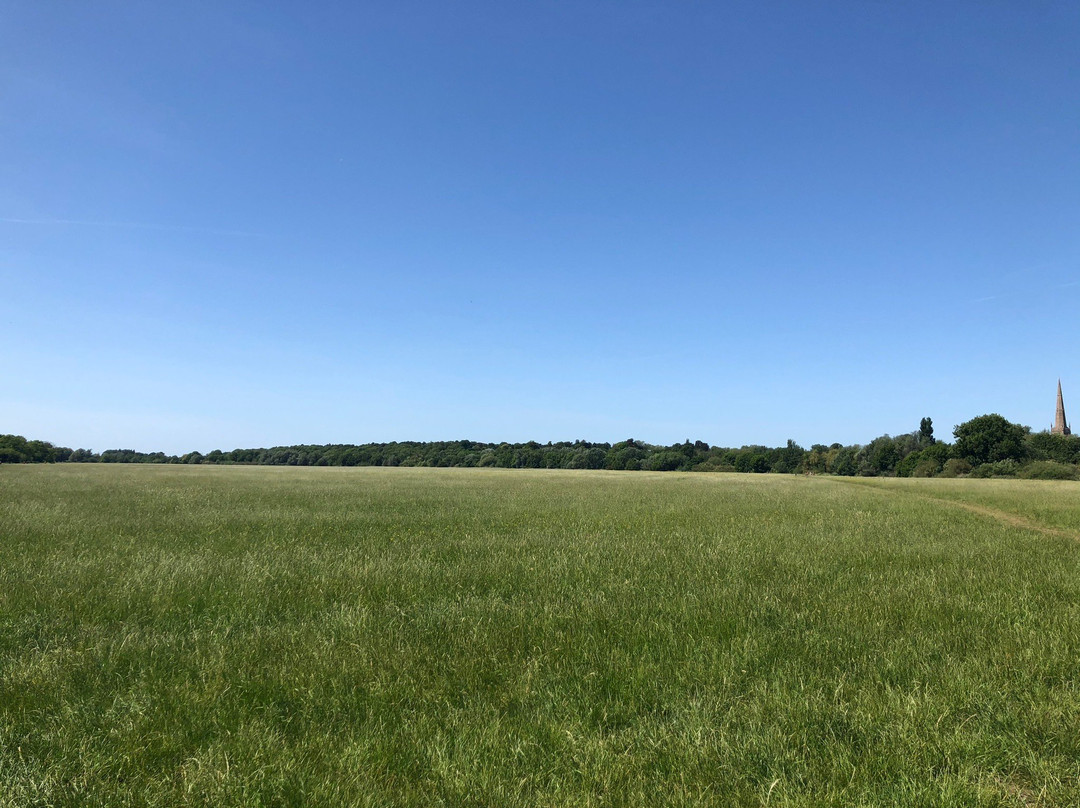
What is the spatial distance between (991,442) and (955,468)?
1132 centimetres

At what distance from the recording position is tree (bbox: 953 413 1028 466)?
278 feet

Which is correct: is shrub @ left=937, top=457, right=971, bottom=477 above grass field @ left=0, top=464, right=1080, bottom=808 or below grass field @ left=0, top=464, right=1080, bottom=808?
above

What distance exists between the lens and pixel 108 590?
26.3 feet

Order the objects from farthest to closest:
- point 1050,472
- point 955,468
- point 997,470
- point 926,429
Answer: point 926,429 → point 955,468 → point 997,470 → point 1050,472

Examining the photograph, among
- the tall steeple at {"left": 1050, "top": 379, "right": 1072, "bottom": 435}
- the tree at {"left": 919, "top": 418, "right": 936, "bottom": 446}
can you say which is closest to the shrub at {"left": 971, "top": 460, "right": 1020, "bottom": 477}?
the tree at {"left": 919, "top": 418, "right": 936, "bottom": 446}

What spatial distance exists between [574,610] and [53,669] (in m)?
5.12

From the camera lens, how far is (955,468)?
261 feet

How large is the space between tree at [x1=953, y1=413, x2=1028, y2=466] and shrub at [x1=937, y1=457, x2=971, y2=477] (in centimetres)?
421

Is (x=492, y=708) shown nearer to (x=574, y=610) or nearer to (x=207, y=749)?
(x=207, y=749)

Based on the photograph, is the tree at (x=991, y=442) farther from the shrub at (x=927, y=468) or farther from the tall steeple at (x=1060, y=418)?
the tall steeple at (x=1060, y=418)

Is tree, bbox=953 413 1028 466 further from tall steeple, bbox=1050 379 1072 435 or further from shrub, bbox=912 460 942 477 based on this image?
tall steeple, bbox=1050 379 1072 435

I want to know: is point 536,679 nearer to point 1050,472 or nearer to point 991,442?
point 1050,472

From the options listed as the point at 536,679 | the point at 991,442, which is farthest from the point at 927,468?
the point at 536,679

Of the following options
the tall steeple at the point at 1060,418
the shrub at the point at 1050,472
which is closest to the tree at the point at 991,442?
the shrub at the point at 1050,472
